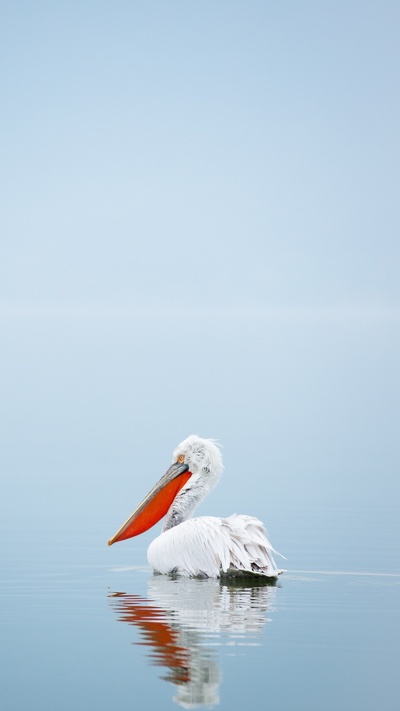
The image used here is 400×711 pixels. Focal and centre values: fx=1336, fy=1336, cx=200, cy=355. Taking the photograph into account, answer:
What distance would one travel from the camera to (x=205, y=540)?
262 inches

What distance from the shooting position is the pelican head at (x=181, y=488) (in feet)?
25.0

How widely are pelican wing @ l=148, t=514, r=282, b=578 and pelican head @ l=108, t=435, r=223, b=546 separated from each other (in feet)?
2.25

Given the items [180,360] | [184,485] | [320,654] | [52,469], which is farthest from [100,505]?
[180,360]

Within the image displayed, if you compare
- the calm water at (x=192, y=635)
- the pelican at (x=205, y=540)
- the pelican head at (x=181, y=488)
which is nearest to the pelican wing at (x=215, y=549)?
the pelican at (x=205, y=540)

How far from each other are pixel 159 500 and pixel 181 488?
0.17 meters

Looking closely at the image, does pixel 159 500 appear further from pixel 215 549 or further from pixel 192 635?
pixel 192 635

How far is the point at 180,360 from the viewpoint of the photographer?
26.3 m

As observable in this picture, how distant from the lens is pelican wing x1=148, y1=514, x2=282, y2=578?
6492 millimetres

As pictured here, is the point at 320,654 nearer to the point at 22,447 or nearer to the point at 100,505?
the point at 100,505

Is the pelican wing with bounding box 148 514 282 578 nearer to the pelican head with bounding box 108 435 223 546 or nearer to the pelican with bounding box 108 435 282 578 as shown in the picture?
the pelican with bounding box 108 435 282 578

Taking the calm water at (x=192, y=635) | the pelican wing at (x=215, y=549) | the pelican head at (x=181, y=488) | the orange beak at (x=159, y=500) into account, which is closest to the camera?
the calm water at (x=192, y=635)

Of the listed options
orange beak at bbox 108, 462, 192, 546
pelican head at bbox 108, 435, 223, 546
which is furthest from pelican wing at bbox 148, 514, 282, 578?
orange beak at bbox 108, 462, 192, 546

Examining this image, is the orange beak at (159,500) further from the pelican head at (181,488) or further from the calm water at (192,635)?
the calm water at (192,635)

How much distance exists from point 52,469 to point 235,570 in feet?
15.8
